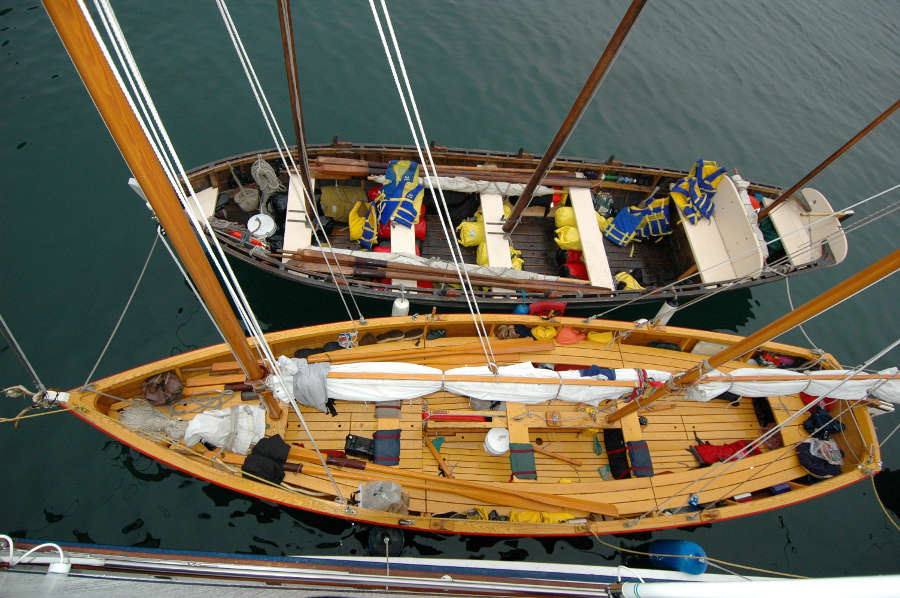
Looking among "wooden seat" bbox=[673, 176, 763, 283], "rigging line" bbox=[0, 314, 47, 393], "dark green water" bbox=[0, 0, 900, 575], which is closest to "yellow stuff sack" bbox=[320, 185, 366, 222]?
"dark green water" bbox=[0, 0, 900, 575]

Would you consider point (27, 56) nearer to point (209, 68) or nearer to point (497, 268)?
point (209, 68)

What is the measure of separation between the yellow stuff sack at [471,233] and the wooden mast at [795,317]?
6474 mm

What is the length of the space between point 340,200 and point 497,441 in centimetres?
873

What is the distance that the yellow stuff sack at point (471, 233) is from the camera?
1437 centimetres

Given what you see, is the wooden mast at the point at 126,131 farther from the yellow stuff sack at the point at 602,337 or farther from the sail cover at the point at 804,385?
the sail cover at the point at 804,385

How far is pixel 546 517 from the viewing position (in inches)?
382

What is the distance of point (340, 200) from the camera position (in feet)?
48.1

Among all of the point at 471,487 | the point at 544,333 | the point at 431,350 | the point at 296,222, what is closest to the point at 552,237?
the point at 544,333

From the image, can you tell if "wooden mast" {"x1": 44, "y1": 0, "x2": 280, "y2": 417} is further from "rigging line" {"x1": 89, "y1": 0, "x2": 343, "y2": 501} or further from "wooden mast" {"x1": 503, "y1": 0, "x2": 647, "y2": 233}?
"wooden mast" {"x1": 503, "y1": 0, "x2": 647, "y2": 233}

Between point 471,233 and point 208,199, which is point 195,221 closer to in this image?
point 208,199

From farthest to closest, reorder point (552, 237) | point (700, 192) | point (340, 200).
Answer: point (552, 237) < point (700, 192) < point (340, 200)

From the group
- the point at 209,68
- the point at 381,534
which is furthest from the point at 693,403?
the point at 209,68

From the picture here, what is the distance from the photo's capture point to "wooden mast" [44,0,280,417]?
4.07 meters

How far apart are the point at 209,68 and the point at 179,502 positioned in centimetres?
1710
